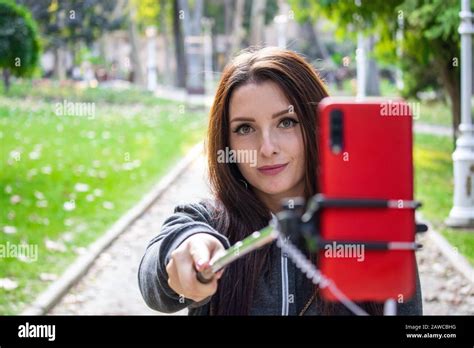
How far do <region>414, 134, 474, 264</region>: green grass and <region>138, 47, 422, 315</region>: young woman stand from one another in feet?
9.66

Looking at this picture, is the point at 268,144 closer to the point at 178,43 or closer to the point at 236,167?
the point at 236,167

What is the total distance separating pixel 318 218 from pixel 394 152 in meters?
0.06

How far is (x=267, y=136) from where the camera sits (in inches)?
34.9

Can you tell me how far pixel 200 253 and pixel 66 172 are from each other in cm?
557

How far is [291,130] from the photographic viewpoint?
96 cm

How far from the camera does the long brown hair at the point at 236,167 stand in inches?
39.8

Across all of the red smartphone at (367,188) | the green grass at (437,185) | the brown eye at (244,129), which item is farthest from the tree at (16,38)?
the red smartphone at (367,188)

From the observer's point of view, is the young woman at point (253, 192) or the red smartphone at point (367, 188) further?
the young woman at point (253, 192)

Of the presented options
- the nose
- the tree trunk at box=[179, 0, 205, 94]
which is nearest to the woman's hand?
the nose

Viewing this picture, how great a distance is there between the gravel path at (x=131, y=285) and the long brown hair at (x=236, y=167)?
173 centimetres

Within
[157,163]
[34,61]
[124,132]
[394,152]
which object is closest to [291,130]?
[394,152]

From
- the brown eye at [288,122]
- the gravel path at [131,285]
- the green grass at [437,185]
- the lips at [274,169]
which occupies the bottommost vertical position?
the gravel path at [131,285]

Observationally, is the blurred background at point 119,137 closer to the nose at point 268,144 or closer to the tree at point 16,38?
the tree at point 16,38
